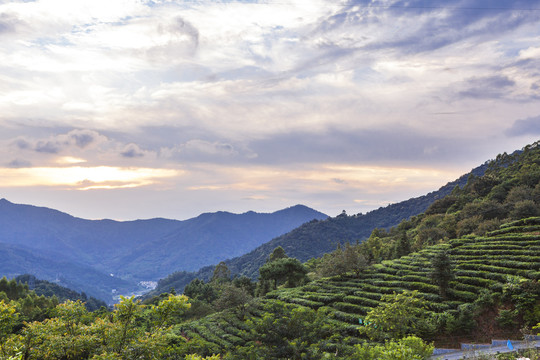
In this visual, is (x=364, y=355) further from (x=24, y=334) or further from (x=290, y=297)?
(x=290, y=297)

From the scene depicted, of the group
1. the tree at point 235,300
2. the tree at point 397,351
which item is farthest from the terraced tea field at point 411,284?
the tree at point 397,351

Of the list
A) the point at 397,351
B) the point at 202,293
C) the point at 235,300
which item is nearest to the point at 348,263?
the point at 235,300

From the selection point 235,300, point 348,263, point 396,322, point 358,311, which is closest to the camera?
point 396,322

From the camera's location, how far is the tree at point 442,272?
30.3m


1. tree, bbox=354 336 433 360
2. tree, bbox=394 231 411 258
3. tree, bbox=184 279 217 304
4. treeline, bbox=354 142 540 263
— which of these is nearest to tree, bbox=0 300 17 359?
tree, bbox=354 336 433 360

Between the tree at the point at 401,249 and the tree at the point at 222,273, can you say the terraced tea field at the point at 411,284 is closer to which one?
the tree at the point at 401,249

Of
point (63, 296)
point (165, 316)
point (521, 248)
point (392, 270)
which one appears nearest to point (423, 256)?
point (392, 270)

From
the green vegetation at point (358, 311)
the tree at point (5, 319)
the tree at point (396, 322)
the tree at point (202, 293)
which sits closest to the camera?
the tree at point (5, 319)

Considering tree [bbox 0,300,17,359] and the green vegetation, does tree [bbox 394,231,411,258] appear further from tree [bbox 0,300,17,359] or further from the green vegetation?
tree [bbox 0,300,17,359]

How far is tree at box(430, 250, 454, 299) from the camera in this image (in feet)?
99.3

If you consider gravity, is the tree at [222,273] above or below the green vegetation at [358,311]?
below

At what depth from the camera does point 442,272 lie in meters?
30.4

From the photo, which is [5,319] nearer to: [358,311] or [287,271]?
[358,311]

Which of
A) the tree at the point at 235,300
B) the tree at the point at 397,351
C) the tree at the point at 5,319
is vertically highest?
the tree at the point at 5,319
